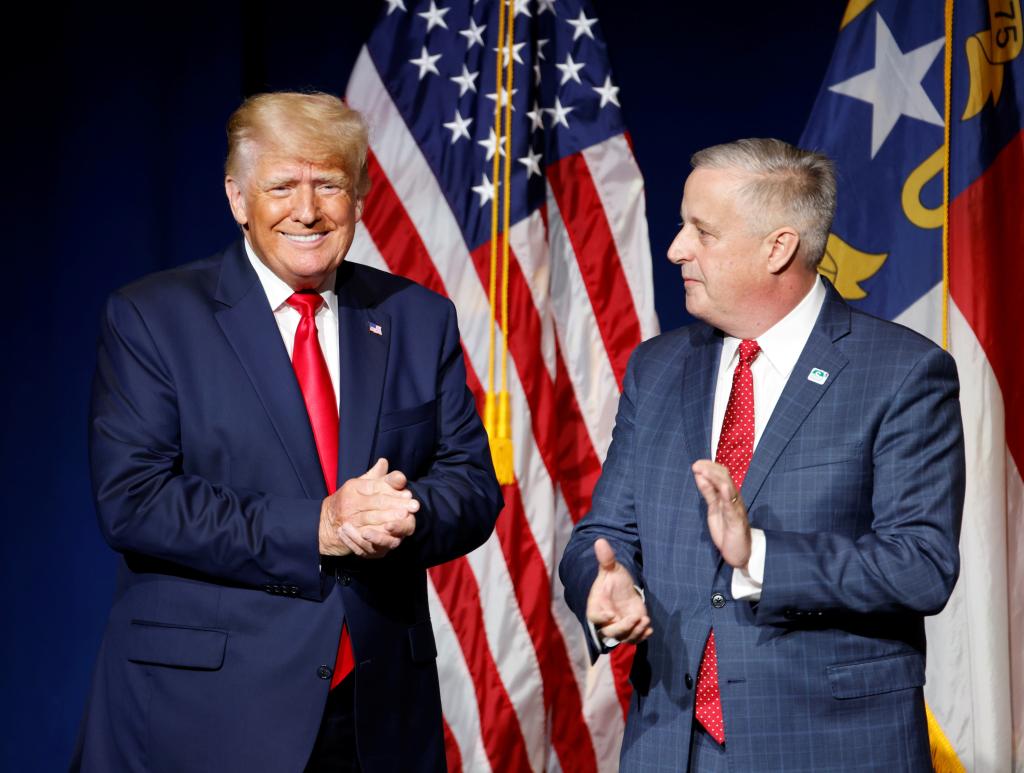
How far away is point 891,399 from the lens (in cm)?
198

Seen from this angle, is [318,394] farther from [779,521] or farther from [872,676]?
[872,676]

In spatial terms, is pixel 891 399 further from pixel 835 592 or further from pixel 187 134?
pixel 187 134

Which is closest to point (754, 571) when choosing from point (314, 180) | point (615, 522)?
point (615, 522)

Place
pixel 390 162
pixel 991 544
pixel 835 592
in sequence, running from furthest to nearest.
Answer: pixel 390 162
pixel 991 544
pixel 835 592

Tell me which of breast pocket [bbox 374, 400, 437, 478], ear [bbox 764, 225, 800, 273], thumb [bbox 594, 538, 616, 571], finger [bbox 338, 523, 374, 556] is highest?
ear [bbox 764, 225, 800, 273]

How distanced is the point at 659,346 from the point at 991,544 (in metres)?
1.35

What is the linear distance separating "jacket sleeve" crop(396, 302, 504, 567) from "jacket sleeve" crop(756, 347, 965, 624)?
51 centimetres

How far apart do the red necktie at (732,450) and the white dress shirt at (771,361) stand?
1cm

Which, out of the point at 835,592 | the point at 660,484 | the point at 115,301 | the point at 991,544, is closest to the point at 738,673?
the point at 835,592

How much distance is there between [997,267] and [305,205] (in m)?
1.94

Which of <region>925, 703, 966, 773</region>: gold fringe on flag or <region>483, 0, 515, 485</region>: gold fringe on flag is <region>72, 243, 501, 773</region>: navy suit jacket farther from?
<region>925, 703, 966, 773</region>: gold fringe on flag

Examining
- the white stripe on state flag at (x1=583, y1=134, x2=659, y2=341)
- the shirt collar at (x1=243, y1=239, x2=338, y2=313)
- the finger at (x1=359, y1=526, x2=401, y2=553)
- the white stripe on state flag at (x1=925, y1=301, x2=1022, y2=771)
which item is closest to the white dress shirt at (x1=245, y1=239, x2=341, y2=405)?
the shirt collar at (x1=243, y1=239, x2=338, y2=313)

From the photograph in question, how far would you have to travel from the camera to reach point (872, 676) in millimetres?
1956

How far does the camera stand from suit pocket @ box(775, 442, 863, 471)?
6.45 feet
